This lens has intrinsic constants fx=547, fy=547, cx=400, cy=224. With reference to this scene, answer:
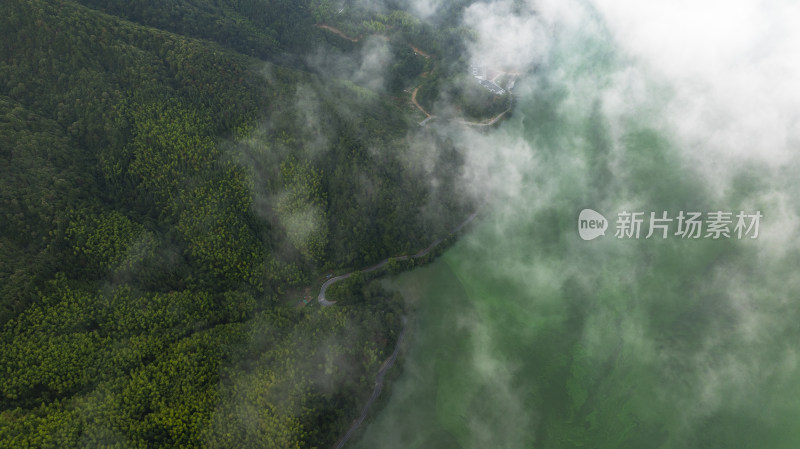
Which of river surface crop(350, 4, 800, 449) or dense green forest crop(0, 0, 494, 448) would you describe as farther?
river surface crop(350, 4, 800, 449)

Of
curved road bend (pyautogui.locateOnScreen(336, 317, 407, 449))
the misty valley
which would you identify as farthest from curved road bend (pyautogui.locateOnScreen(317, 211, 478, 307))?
curved road bend (pyautogui.locateOnScreen(336, 317, 407, 449))

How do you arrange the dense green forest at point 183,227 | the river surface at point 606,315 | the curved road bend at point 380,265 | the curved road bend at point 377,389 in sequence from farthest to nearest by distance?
the curved road bend at point 380,265, the river surface at point 606,315, the curved road bend at point 377,389, the dense green forest at point 183,227

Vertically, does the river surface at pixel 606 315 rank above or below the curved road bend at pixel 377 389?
above

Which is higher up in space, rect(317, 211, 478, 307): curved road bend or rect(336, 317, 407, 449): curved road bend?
rect(317, 211, 478, 307): curved road bend

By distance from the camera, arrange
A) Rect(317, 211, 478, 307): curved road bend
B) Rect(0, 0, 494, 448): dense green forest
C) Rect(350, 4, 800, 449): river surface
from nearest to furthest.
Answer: Rect(0, 0, 494, 448): dense green forest → Rect(350, 4, 800, 449): river surface → Rect(317, 211, 478, 307): curved road bend

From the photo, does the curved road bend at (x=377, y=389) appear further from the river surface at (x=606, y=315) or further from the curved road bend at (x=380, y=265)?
the curved road bend at (x=380, y=265)

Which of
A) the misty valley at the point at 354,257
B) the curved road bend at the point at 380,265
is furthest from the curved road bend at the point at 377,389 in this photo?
the curved road bend at the point at 380,265

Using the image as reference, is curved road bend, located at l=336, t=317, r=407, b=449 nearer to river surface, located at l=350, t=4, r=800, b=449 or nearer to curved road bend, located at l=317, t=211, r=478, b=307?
river surface, located at l=350, t=4, r=800, b=449
